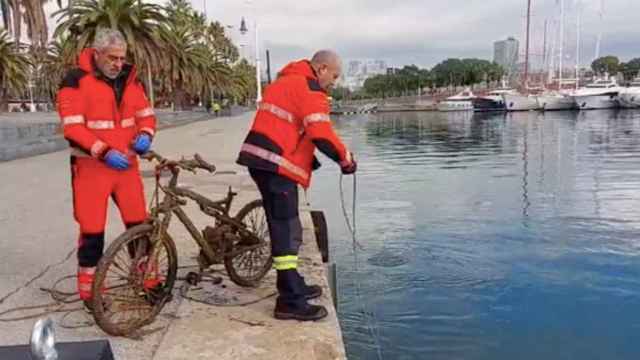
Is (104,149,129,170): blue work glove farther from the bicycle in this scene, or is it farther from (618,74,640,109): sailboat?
(618,74,640,109): sailboat

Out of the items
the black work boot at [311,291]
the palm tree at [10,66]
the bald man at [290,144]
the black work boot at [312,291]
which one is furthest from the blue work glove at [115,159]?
the palm tree at [10,66]

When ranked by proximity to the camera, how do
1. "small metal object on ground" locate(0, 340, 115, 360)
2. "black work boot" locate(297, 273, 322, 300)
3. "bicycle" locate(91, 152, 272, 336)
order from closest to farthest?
"small metal object on ground" locate(0, 340, 115, 360), "bicycle" locate(91, 152, 272, 336), "black work boot" locate(297, 273, 322, 300)

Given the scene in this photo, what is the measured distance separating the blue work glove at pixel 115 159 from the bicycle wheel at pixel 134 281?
0.45 metres

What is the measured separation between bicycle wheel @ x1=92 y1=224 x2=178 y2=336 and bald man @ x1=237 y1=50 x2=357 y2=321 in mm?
845

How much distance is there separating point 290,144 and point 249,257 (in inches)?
58.2

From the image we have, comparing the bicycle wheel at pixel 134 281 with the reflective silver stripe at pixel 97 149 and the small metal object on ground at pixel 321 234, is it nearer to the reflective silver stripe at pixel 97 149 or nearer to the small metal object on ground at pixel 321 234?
the reflective silver stripe at pixel 97 149

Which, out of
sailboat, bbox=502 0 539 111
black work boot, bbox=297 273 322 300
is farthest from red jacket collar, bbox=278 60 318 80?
sailboat, bbox=502 0 539 111

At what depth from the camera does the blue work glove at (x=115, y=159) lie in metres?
4.20

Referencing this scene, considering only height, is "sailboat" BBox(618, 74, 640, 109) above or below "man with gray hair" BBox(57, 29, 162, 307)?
below

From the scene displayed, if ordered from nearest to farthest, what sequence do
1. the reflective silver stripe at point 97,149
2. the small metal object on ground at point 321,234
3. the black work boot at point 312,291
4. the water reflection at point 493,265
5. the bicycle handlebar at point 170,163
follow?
1. the reflective silver stripe at point 97,149
2. the bicycle handlebar at point 170,163
3. the black work boot at point 312,291
4. the water reflection at point 493,265
5. the small metal object on ground at point 321,234

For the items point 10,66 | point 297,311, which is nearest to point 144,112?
point 297,311

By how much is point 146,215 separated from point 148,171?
9384mm

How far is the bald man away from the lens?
13.9ft

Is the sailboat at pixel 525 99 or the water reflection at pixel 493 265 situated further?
the sailboat at pixel 525 99
